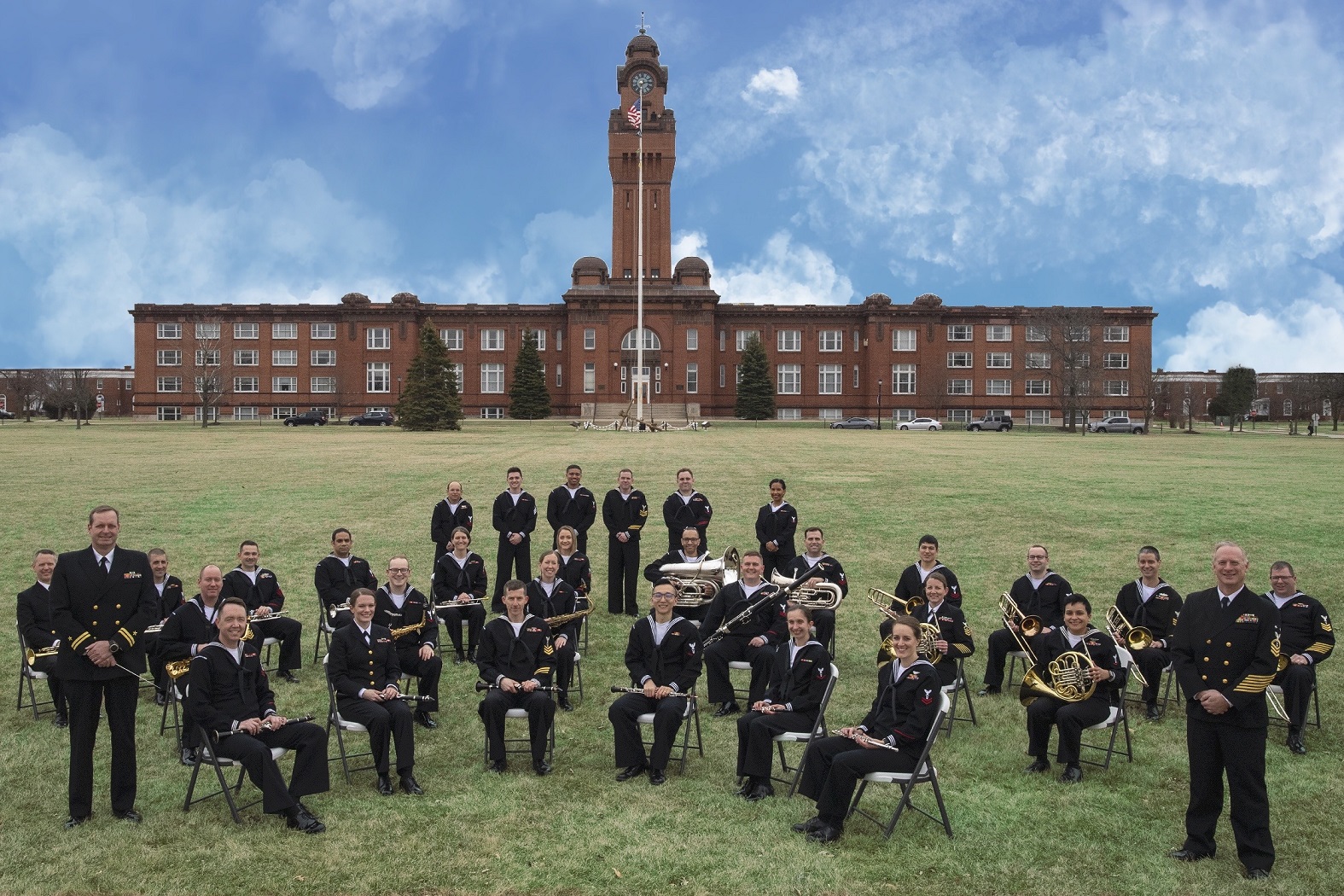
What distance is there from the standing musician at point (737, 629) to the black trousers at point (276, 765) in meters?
4.23

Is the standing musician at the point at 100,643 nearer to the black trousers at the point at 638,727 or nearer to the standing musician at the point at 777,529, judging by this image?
the black trousers at the point at 638,727

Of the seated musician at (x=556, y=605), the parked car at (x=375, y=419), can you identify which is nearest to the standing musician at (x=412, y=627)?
the seated musician at (x=556, y=605)

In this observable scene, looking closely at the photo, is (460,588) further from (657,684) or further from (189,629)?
(657,684)

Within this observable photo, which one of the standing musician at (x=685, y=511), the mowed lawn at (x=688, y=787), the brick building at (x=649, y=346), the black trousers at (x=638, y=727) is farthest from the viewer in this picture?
the brick building at (x=649, y=346)

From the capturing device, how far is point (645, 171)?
3821 inches

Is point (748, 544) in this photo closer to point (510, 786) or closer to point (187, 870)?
point (510, 786)

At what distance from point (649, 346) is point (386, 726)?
87893 millimetres

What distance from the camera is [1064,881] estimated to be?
6.83m

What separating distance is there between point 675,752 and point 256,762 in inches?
149

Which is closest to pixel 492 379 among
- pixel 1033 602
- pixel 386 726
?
pixel 1033 602

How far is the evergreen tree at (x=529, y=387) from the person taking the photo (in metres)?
92.4

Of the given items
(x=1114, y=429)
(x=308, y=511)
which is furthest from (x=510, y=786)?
(x=1114, y=429)

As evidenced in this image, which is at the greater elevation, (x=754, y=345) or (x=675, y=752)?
(x=754, y=345)

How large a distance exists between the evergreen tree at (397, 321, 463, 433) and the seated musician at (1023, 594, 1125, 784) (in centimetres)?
6156
